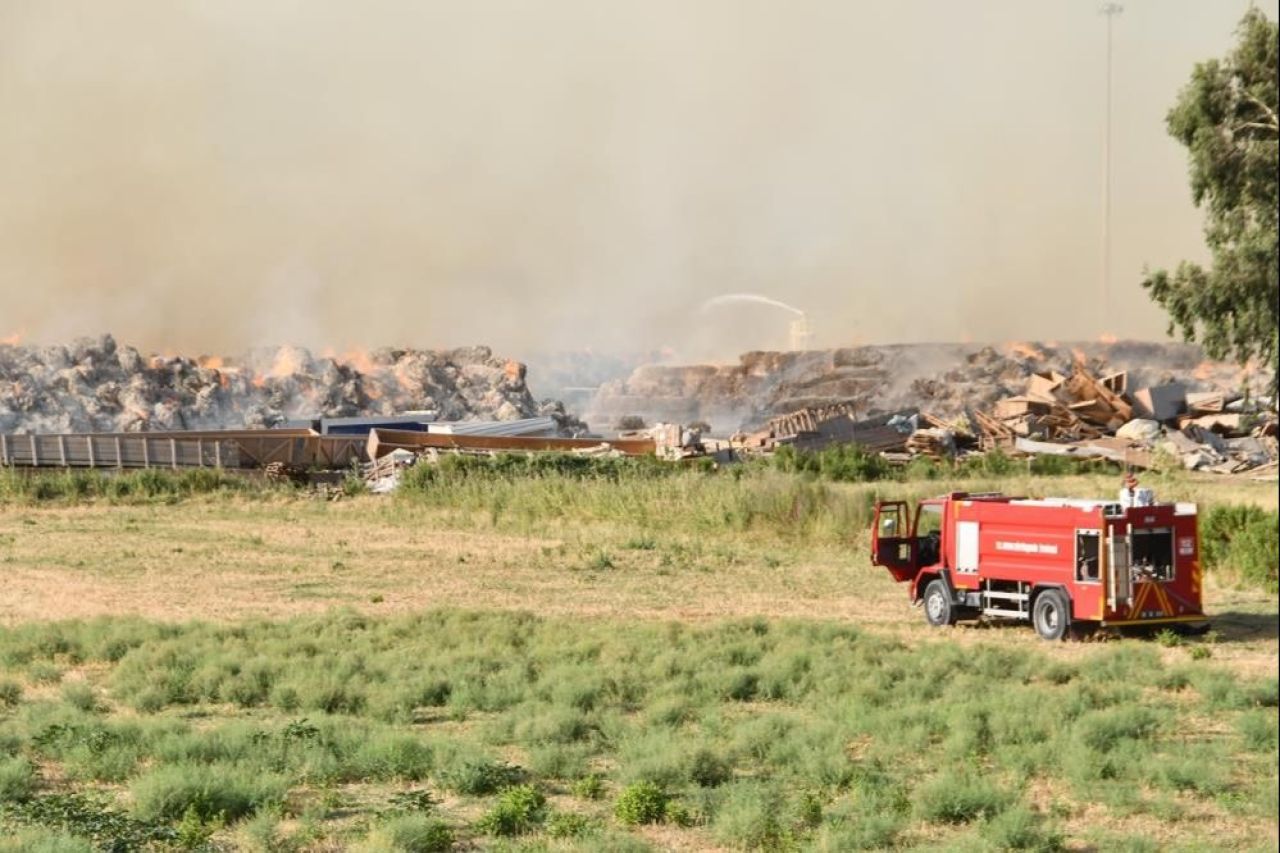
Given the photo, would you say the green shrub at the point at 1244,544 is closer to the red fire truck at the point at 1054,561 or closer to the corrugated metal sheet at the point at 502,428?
the red fire truck at the point at 1054,561

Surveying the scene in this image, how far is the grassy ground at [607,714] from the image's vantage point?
10633 mm

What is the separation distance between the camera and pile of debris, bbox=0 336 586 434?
58.9 metres

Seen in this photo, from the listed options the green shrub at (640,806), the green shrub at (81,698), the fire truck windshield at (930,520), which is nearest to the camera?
the green shrub at (640,806)

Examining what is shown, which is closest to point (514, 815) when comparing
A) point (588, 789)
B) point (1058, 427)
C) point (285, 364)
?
point (588, 789)

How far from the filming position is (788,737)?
1298 cm

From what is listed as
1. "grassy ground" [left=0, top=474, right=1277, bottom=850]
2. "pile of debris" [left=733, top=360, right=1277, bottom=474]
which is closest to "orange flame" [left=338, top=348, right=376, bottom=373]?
"pile of debris" [left=733, top=360, right=1277, bottom=474]

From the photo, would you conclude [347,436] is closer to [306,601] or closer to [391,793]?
[306,601]

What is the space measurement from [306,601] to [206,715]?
8017 mm

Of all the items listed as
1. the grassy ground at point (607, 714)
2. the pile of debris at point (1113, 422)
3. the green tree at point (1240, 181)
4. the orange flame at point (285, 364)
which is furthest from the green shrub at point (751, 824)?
the orange flame at point (285, 364)

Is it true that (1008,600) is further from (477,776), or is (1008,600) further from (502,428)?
(502,428)

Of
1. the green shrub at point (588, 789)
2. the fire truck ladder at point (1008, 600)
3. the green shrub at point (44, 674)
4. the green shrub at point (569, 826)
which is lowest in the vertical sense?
the green shrub at point (44, 674)

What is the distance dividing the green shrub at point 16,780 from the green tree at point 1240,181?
8520mm

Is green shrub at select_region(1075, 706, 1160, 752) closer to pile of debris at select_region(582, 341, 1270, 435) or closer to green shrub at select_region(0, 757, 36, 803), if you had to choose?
green shrub at select_region(0, 757, 36, 803)

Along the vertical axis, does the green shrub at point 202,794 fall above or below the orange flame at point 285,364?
below
